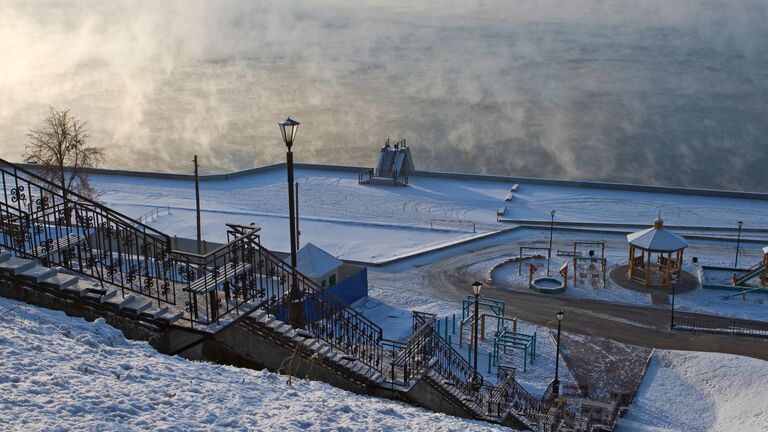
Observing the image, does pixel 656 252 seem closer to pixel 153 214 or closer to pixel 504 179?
pixel 504 179

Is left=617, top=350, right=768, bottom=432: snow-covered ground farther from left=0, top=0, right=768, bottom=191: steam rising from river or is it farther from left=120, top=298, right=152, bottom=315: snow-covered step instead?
left=0, top=0, right=768, bottom=191: steam rising from river

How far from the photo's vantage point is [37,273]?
39.0 feet

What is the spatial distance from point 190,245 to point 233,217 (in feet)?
24.4

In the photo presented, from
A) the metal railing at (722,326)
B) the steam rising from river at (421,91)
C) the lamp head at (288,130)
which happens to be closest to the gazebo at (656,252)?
the metal railing at (722,326)

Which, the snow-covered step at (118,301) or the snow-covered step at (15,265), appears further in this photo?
the snow-covered step at (118,301)

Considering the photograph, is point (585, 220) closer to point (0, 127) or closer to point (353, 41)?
point (0, 127)

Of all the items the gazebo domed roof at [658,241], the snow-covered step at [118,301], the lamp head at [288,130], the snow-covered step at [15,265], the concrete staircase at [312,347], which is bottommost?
the gazebo domed roof at [658,241]

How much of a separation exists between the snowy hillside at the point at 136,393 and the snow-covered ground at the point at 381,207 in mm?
23332

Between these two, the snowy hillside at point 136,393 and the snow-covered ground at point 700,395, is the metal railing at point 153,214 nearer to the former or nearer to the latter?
the snow-covered ground at point 700,395

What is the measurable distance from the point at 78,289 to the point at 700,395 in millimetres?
16203

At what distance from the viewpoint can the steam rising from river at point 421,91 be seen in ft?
197

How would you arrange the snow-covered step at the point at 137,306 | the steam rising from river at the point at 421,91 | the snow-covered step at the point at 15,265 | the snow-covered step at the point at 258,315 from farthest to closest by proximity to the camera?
the steam rising from river at the point at 421,91, the snow-covered step at the point at 258,315, the snow-covered step at the point at 137,306, the snow-covered step at the point at 15,265

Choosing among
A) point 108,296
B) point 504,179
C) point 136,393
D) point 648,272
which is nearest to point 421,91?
point 504,179

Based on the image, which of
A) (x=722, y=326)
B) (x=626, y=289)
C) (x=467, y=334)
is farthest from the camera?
(x=626, y=289)
